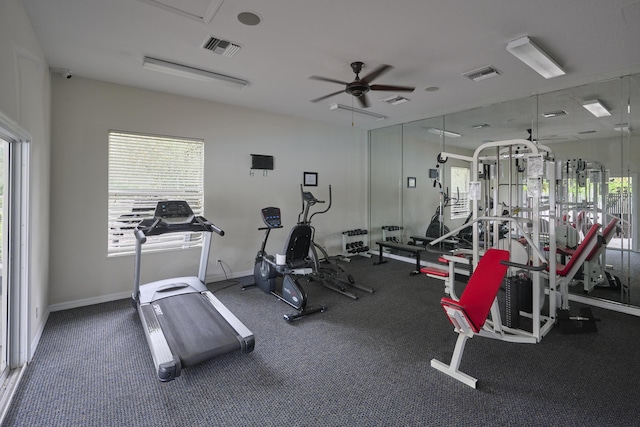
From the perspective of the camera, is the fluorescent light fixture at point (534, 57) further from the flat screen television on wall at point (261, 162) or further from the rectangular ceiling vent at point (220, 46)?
the flat screen television on wall at point (261, 162)

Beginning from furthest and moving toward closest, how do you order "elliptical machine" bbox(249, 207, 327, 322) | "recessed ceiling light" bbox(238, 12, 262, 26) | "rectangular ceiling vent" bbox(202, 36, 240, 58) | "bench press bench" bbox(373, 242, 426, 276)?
"bench press bench" bbox(373, 242, 426, 276)
"elliptical machine" bbox(249, 207, 327, 322)
"rectangular ceiling vent" bbox(202, 36, 240, 58)
"recessed ceiling light" bbox(238, 12, 262, 26)

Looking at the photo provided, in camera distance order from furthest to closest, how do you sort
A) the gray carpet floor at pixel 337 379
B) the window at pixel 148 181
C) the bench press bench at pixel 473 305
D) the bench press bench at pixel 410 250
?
the bench press bench at pixel 410 250 → the window at pixel 148 181 → the bench press bench at pixel 473 305 → the gray carpet floor at pixel 337 379

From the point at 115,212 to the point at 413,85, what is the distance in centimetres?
430

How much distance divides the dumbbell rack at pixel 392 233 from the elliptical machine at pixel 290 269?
9.87 ft

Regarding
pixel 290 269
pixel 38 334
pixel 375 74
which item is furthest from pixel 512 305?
pixel 38 334

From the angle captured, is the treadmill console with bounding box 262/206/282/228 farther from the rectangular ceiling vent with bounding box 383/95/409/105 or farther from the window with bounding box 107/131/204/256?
the rectangular ceiling vent with bounding box 383/95/409/105

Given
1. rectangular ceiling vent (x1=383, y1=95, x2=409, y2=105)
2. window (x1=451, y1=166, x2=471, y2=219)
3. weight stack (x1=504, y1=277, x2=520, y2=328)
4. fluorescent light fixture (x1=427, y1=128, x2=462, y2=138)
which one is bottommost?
weight stack (x1=504, y1=277, x2=520, y2=328)

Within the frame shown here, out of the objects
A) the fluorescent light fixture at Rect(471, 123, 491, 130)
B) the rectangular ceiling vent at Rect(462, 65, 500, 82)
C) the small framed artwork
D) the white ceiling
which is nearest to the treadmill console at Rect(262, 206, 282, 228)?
the small framed artwork

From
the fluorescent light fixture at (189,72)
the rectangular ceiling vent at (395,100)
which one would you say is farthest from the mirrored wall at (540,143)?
the fluorescent light fixture at (189,72)

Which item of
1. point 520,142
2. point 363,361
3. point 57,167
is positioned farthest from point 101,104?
point 520,142

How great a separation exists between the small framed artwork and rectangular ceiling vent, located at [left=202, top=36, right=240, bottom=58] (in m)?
2.98

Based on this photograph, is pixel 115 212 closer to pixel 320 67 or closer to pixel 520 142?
pixel 320 67

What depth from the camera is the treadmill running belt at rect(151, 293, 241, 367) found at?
252 centimetres

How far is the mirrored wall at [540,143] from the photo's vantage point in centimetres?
389
